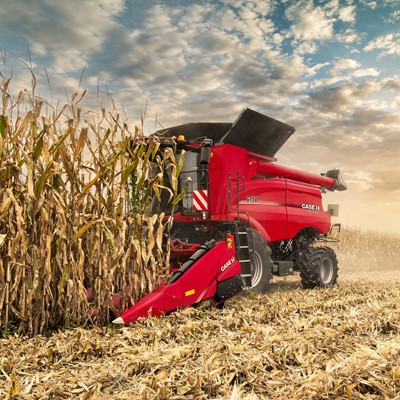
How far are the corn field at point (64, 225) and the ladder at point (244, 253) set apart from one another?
1978mm

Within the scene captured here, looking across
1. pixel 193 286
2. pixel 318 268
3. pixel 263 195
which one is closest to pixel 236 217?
pixel 263 195

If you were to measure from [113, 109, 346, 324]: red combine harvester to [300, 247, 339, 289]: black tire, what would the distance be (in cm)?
2

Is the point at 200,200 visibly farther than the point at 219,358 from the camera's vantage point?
Yes

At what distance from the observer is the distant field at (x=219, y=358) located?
267cm

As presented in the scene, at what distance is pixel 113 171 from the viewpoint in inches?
173

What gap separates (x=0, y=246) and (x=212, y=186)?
3660 millimetres

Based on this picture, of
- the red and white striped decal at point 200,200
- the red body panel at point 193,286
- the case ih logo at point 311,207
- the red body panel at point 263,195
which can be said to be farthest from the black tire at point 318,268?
the red body panel at point 193,286

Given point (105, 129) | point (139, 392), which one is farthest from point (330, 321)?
point (105, 129)

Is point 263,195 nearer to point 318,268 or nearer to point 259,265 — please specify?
point 259,265

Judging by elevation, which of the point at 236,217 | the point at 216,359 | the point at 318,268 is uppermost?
the point at 236,217

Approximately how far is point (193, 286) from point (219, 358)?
5.44 feet

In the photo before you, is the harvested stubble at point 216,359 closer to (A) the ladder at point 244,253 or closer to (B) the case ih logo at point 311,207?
(A) the ladder at point 244,253

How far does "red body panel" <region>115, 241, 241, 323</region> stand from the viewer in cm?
437

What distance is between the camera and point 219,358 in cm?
311
